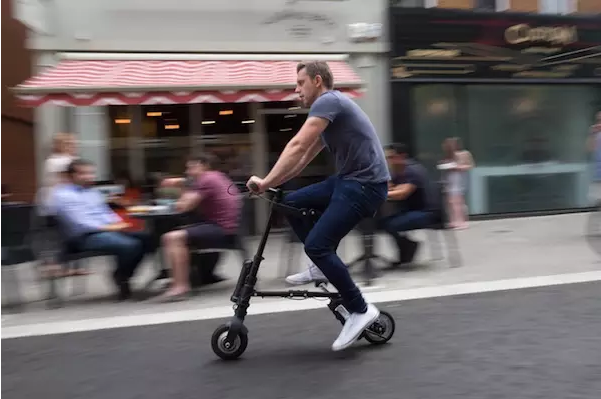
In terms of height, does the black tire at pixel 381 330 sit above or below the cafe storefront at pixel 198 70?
below

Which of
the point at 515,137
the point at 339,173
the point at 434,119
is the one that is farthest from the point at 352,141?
the point at 515,137

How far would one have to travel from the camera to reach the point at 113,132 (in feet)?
37.2

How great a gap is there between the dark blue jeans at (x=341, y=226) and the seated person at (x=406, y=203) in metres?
3.21

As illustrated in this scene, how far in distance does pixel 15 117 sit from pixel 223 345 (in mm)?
8120

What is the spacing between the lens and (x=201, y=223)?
21.9 feet

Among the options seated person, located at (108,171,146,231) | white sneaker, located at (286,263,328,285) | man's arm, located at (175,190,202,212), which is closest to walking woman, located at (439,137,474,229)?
seated person, located at (108,171,146,231)

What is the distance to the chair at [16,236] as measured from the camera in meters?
6.48

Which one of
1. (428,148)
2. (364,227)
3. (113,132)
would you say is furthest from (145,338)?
(428,148)

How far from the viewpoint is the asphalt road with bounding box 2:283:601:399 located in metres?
3.84

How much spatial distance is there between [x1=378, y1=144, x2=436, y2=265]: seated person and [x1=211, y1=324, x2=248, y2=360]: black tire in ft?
11.4

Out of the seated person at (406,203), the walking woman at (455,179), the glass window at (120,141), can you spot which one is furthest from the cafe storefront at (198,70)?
the seated person at (406,203)

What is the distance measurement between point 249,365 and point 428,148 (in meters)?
9.00

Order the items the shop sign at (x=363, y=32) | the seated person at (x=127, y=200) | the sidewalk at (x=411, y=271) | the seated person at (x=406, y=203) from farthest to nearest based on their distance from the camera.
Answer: the shop sign at (x=363, y=32), the seated person at (x=406, y=203), the seated person at (x=127, y=200), the sidewalk at (x=411, y=271)

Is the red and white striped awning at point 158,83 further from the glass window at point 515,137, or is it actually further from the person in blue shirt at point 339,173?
the person in blue shirt at point 339,173
